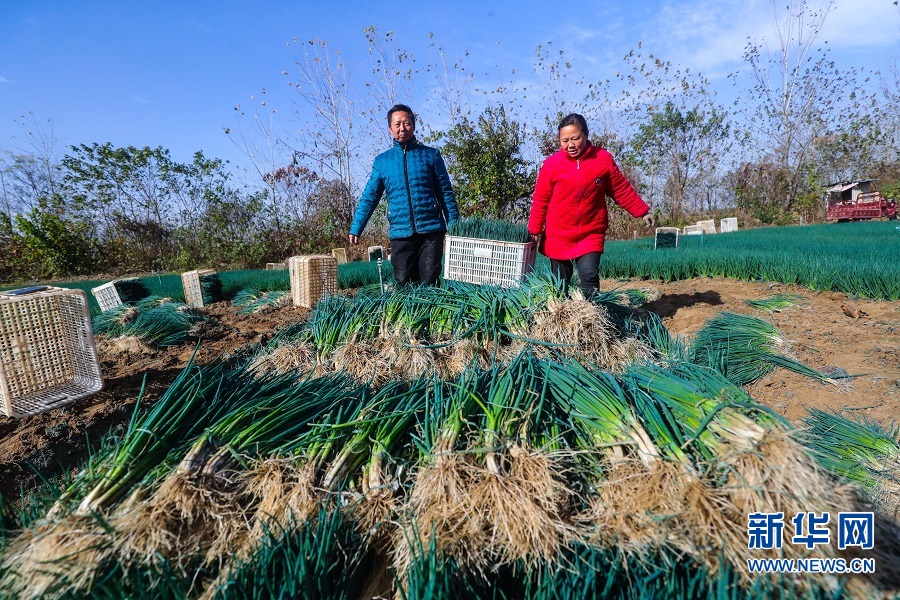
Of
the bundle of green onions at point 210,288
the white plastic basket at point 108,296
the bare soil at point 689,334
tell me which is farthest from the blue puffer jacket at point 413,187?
the bundle of green onions at point 210,288

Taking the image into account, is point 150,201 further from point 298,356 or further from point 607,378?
point 607,378

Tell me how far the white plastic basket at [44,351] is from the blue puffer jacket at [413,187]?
212cm

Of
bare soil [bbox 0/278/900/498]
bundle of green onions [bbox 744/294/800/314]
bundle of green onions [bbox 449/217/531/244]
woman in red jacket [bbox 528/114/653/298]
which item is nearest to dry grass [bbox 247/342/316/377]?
bare soil [bbox 0/278/900/498]

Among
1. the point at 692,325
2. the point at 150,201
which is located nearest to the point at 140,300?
the point at 692,325

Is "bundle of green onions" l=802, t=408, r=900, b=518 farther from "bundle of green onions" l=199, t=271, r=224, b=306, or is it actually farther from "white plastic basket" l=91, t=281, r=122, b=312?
"bundle of green onions" l=199, t=271, r=224, b=306

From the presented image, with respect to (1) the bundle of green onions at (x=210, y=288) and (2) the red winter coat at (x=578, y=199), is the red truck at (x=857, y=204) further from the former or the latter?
(1) the bundle of green onions at (x=210, y=288)

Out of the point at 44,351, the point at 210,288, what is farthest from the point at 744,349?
the point at 210,288

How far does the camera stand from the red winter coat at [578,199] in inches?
118

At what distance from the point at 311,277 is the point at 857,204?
24.3 m

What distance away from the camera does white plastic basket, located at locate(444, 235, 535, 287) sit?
3105 mm

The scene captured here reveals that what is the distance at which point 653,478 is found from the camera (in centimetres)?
103

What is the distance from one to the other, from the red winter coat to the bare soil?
52.2 inches

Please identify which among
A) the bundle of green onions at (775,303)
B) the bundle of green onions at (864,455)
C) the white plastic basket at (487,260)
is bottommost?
the bundle of green onions at (864,455)

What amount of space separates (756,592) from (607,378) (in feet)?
2.13
